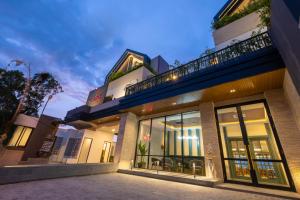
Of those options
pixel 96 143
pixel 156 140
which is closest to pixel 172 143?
pixel 156 140

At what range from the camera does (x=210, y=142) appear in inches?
255

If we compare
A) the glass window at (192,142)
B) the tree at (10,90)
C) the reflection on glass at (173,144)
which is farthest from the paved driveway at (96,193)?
the tree at (10,90)

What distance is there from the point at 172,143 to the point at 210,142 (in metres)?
2.85

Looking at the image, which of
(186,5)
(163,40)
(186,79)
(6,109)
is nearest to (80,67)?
(6,109)

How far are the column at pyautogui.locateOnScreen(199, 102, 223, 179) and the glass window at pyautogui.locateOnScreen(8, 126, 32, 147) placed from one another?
14673mm

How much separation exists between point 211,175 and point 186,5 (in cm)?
12059

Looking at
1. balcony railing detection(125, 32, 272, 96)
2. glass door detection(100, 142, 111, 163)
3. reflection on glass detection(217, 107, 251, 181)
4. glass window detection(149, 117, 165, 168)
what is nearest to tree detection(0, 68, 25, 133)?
glass door detection(100, 142, 111, 163)

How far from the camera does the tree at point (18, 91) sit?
12.5 meters

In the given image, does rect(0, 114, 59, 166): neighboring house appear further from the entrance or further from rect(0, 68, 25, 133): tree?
the entrance

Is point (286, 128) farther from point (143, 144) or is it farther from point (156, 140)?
point (143, 144)

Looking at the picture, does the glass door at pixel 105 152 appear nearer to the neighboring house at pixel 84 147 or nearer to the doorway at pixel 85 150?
the neighboring house at pixel 84 147

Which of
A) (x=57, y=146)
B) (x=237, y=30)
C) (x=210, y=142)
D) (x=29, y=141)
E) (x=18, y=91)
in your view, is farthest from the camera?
(x=57, y=146)

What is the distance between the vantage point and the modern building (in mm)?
4605

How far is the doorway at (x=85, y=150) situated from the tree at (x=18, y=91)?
632cm
